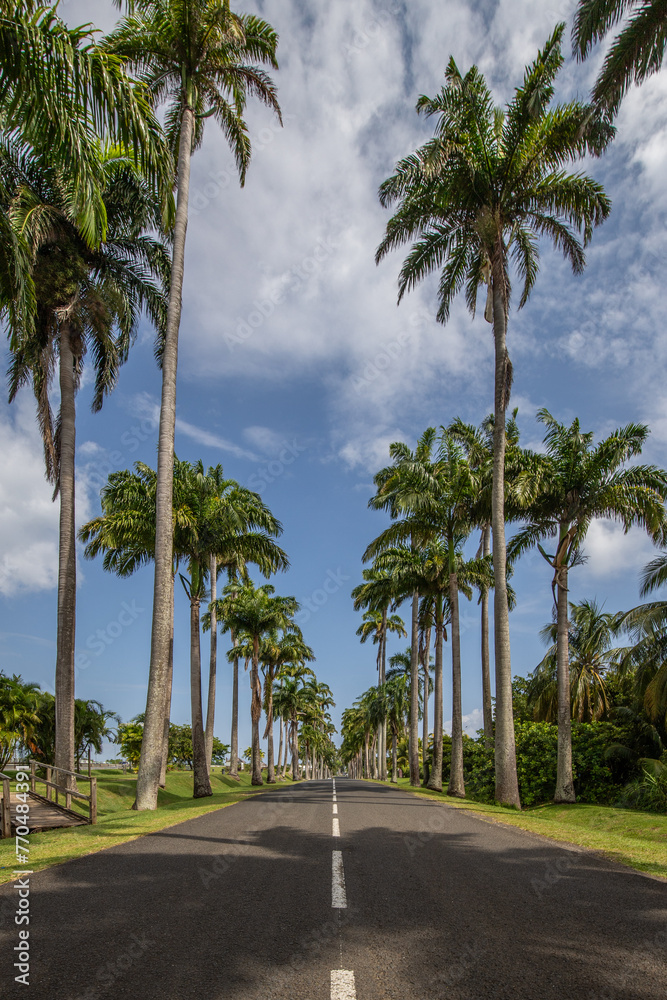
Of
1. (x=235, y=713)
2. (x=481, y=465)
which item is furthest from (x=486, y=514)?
(x=235, y=713)

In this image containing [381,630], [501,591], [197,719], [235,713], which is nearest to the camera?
[501,591]

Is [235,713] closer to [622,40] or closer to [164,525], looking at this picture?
[164,525]

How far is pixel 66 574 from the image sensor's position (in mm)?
20141

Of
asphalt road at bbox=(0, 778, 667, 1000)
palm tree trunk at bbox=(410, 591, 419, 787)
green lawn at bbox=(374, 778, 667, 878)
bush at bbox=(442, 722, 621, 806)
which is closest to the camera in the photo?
asphalt road at bbox=(0, 778, 667, 1000)

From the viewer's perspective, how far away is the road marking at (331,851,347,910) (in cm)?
560

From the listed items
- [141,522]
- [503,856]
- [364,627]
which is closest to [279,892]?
[503,856]

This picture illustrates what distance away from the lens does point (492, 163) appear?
19.7m

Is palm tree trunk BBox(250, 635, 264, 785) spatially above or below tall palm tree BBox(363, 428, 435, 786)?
below

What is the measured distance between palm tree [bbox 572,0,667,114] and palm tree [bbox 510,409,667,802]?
12068mm

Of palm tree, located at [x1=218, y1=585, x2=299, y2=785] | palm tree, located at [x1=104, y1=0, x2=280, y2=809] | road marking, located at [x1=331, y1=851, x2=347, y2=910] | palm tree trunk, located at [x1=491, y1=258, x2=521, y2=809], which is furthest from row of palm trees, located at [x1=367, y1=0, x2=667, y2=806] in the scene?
palm tree, located at [x1=218, y1=585, x2=299, y2=785]

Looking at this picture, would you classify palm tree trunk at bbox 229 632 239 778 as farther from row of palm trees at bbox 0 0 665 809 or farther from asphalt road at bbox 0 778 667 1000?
asphalt road at bbox 0 778 667 1000

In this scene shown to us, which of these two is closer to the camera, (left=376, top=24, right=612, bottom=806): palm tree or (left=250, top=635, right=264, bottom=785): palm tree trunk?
(left=376, top=24, right=612, bottom=806): palm tree

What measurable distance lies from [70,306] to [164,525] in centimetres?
844

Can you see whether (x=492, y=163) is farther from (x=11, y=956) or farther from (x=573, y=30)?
(x=11, y=956)
